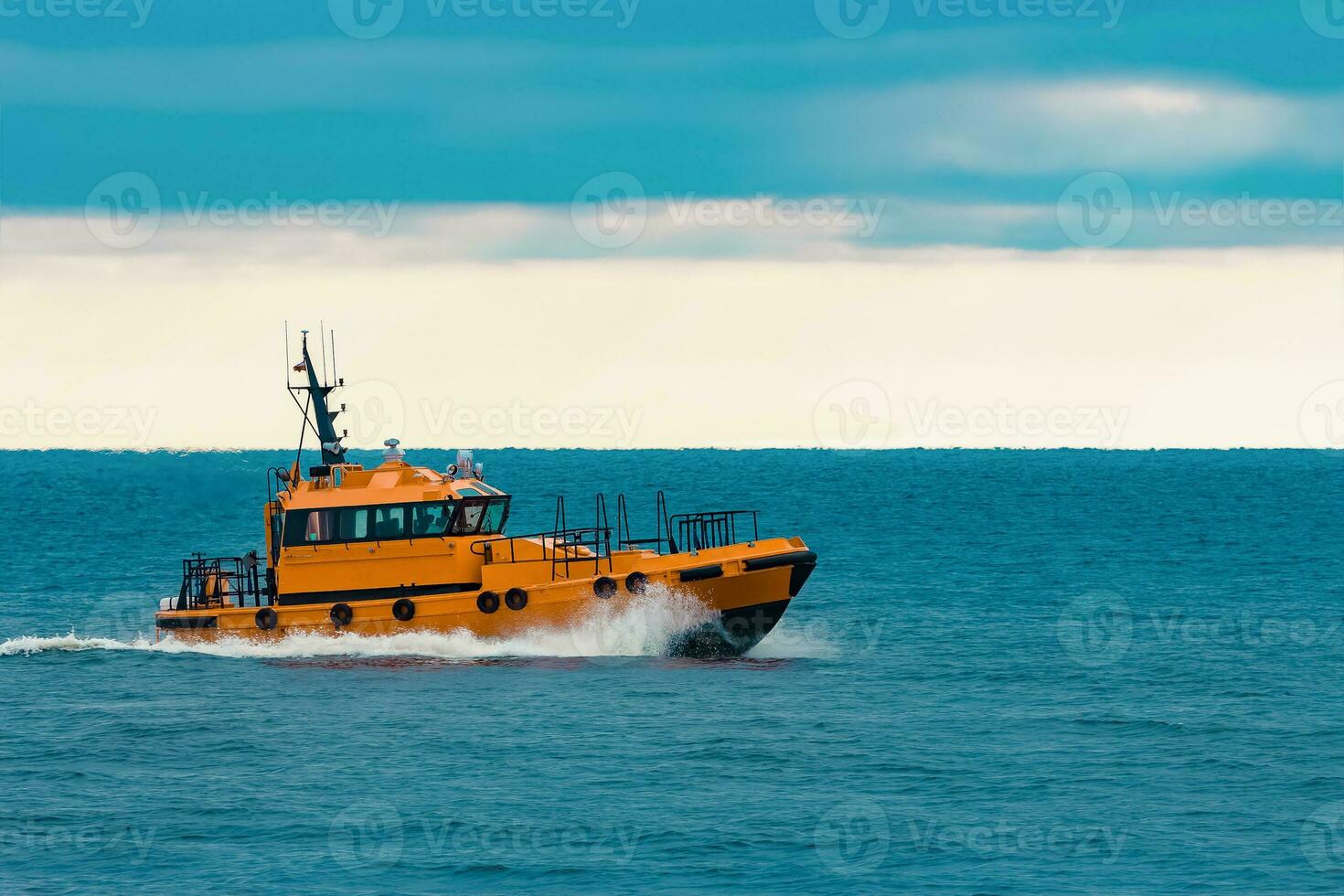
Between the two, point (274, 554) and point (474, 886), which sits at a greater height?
point (274, 554)

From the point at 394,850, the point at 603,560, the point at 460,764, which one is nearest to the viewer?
the point at 394,850

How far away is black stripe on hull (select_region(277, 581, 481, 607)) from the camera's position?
116 feet

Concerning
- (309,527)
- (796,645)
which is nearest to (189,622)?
(309,527)

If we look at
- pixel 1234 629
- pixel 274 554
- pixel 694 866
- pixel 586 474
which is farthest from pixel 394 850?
pixel 586 474

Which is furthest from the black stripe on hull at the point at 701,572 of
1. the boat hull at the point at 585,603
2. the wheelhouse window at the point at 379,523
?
the wheelhouse window at the point at 379,523

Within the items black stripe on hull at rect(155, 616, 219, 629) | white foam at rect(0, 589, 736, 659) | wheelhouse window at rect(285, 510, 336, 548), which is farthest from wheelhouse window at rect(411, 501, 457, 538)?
black stripe on hull at rect(155, 616, 219, 629)

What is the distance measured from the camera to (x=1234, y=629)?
4194cm

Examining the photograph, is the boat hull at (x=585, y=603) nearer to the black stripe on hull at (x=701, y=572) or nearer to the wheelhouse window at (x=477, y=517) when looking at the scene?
the black stripe on hull at (x=701, y=572)

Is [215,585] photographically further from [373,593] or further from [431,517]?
[431,517]

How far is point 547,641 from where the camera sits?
35000 mm

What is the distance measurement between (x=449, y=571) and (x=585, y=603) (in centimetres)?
318

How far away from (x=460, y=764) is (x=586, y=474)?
453 ft

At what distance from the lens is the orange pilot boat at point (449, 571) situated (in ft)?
112

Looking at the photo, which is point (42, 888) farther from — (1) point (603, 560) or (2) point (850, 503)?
(2) point (850, 503)
